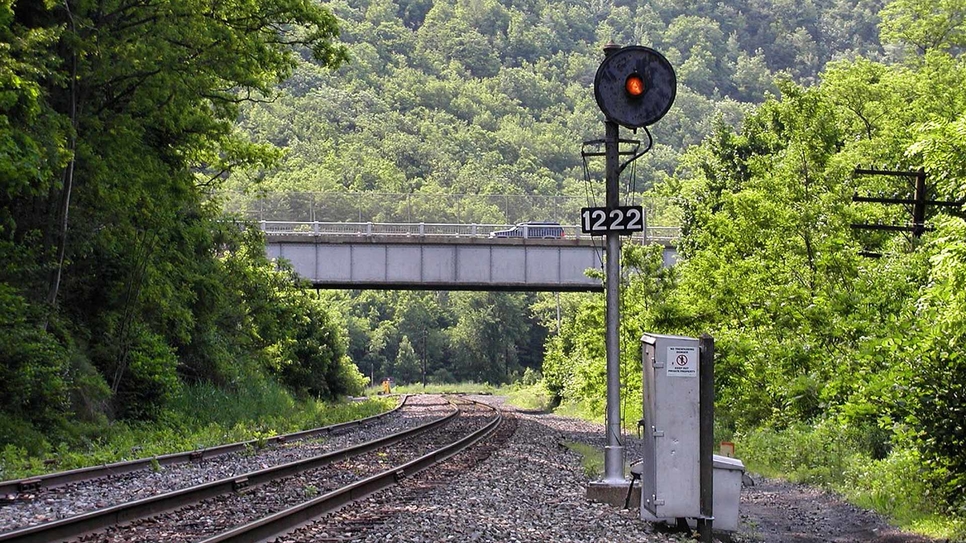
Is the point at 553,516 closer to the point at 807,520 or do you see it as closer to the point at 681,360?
the point at 681,360

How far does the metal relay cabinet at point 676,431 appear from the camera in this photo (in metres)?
11.3

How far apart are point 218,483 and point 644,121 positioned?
6882 mm

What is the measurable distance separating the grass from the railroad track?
3.41 m

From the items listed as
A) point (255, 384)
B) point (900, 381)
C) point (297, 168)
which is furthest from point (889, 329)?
point (297, 168)

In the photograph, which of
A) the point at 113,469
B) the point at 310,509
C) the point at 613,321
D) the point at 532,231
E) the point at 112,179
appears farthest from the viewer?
the point at 532,231

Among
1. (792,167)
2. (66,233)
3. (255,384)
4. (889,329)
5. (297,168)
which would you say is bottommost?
(255,384)

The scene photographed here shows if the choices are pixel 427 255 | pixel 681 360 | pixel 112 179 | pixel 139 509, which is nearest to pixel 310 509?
pixel 139 509

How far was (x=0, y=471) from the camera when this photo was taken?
15.7m

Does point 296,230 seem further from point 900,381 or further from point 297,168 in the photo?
point 297,168

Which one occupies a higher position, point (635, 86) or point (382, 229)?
point (382, 229)

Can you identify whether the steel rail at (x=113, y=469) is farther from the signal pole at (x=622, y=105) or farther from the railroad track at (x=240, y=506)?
the signal pole at (x=622, y=105)

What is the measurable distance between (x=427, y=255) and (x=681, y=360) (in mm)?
39832

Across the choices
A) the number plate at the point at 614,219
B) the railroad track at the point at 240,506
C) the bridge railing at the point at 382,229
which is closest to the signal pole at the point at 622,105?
the number plate at the point at 614,219

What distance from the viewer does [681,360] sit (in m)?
11.3
